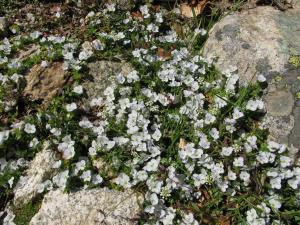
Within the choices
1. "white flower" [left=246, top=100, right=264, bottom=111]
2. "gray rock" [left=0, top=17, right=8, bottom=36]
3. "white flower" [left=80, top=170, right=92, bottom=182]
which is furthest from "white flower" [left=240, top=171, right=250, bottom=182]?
"gray rock" [left=0, top=17, right=8, bottom=36]

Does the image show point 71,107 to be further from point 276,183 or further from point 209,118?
point 276,183

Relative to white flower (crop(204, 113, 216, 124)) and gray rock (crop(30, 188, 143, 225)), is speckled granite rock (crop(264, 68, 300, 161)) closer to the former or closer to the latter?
white flower (crop(204, 113, 216, 124))

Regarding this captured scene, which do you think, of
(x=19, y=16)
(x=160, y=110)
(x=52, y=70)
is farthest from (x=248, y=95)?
(x=19, y=16)

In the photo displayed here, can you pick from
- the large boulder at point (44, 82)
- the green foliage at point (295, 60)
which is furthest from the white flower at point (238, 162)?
the large boulder at point (44, 82)

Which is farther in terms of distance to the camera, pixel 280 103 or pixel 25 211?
pixel 280 103

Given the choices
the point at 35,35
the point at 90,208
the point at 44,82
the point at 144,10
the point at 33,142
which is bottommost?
the point at 90,208

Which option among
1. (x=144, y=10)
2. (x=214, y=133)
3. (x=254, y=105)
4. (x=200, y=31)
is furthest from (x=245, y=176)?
(x=144, y=10)

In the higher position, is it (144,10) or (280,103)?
(144,10)

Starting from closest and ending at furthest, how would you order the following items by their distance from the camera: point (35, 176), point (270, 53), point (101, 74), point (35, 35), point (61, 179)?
point (61, 179) → point (35, 176) → point (270, 53) → point (101, 74) → point (35, 35)
